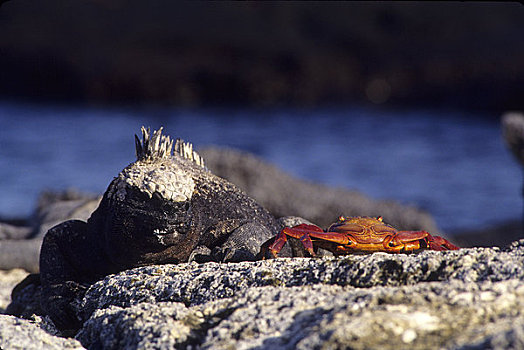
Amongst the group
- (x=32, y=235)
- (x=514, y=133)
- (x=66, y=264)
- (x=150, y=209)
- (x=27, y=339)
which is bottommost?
(x=27, y=339)

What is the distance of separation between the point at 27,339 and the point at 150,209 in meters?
1.03

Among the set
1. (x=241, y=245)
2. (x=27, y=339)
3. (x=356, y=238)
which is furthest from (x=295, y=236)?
(x=27, y=339)

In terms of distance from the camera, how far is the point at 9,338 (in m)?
2.93

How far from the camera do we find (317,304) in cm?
263

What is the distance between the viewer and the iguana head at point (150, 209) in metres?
3.60

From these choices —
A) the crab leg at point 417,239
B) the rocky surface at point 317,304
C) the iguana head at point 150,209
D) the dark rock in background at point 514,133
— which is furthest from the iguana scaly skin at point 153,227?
the dark rock in background at point 514,133

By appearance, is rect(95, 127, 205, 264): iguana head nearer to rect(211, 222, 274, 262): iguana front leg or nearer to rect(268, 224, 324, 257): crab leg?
rect(211, 222, 274, 262): iguana front leg

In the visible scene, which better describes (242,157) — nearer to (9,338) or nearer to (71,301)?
(71,301)

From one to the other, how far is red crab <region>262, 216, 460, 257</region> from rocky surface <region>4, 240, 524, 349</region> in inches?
9.8

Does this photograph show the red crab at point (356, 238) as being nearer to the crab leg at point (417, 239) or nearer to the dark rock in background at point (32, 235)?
the crab leg at point (417, 239)

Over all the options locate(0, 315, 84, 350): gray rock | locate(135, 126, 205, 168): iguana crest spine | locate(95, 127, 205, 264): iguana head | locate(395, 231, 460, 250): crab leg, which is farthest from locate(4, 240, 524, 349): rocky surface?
locate(135, 126, 205, 168): iguana crest spine

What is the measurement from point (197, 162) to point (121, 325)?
1859mm

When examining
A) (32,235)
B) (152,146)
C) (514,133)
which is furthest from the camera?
(514,133)

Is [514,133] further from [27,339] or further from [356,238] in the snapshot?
[27,339]
